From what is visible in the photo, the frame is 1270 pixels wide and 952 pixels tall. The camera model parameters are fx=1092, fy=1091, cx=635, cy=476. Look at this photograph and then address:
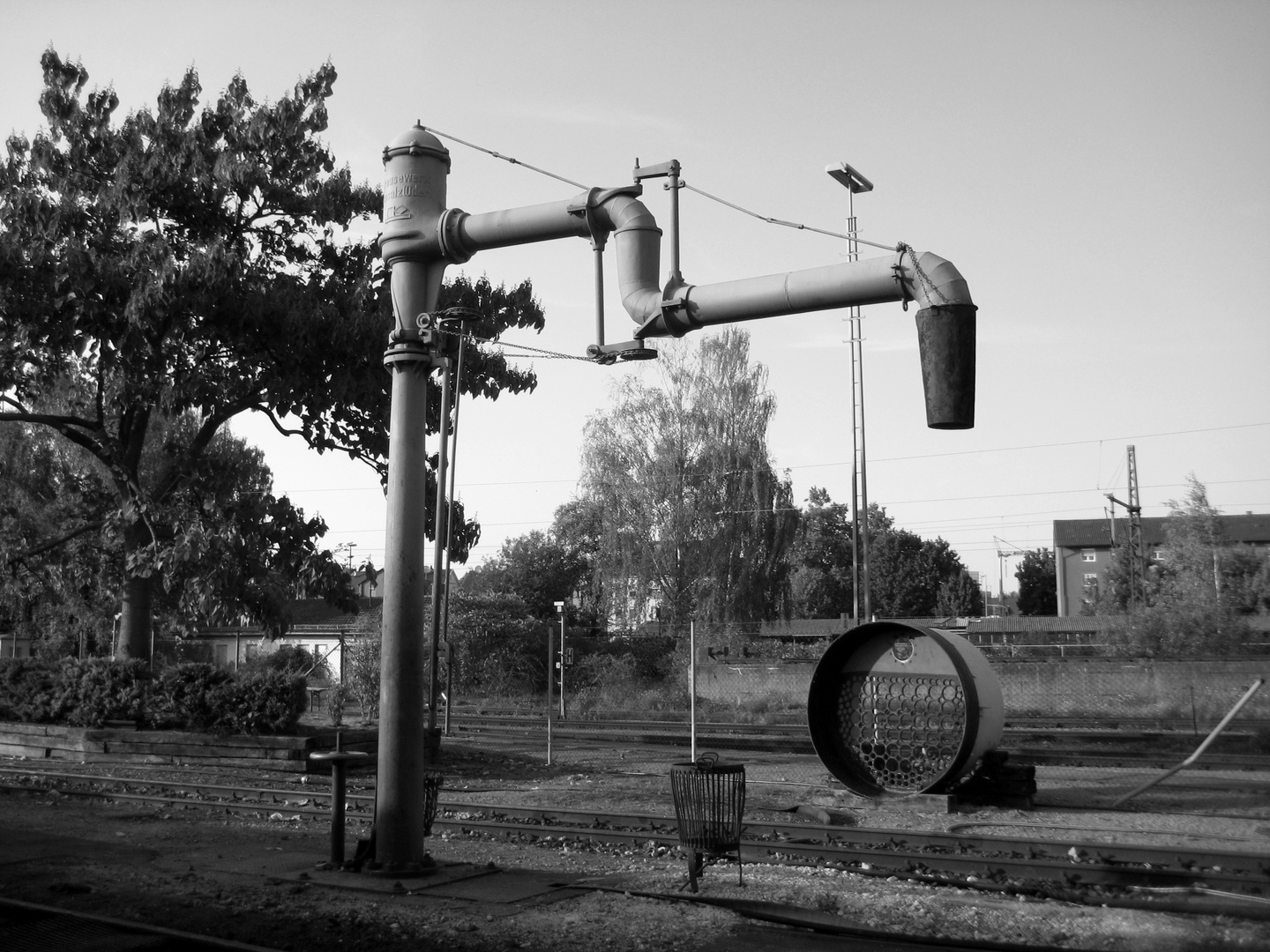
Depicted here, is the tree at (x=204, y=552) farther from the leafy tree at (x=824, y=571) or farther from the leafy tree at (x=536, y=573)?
the leafy tree at (x=824, y=571)

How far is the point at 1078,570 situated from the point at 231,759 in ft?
250

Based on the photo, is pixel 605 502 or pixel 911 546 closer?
pixel 605 502

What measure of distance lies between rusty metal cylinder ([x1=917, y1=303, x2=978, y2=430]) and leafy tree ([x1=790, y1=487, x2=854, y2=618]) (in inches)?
2801

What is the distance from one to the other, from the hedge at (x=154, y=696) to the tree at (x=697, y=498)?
25733mm

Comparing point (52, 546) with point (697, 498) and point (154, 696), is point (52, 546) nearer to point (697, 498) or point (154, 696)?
point (154, 696)

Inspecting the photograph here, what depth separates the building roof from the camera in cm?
7519

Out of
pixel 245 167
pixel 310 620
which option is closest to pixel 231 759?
pixel 245 167

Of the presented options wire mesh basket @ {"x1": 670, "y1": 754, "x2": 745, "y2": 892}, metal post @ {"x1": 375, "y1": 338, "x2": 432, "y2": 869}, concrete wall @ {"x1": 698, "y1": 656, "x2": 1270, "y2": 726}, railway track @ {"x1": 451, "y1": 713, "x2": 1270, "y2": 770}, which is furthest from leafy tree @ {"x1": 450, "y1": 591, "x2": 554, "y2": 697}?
wire mesh basket @ {"x1": 670, "y1": 754, "x2": 745, "y2": 892}

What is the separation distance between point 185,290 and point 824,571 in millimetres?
69255

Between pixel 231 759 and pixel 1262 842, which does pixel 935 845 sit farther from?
pixel 231 759

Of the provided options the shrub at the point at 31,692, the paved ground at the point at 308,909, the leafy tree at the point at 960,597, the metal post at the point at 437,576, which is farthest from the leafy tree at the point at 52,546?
the leafy tree at the point at 960,597

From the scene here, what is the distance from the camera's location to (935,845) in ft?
32.5

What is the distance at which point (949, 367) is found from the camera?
6.28 metres

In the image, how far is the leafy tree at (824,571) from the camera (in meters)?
79.1
